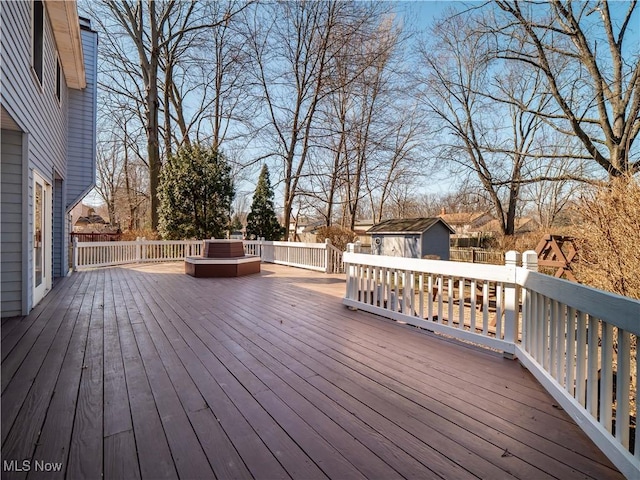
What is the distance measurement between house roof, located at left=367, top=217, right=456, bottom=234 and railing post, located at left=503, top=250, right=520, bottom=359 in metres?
11.7

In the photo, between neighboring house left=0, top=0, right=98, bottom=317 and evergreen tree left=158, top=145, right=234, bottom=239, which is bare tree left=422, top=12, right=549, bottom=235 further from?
neighboring house left=0, top=0, right=98, bottom=317

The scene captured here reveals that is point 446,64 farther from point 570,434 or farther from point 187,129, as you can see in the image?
point 570,434

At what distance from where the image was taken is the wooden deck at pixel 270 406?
1.50m

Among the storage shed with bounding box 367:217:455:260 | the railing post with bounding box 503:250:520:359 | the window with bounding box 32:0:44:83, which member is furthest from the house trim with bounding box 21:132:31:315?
the storage shed with bounding box 367:217:455:260

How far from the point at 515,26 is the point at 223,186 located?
10235mm

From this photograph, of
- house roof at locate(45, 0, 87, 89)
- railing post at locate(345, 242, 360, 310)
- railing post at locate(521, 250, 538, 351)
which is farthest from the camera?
house roof at locate(45, 0, 87, 89)

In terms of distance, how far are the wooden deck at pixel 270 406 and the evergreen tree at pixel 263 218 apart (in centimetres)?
1063

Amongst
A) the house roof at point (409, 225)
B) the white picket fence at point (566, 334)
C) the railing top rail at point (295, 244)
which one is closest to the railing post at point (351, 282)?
the white picket fence at point (566, 334)

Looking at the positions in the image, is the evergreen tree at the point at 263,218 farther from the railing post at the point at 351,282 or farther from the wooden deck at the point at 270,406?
the wooden deck at the point at 270,406

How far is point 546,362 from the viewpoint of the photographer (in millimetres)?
2320

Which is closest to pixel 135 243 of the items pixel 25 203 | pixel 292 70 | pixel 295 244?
pixel 295 244

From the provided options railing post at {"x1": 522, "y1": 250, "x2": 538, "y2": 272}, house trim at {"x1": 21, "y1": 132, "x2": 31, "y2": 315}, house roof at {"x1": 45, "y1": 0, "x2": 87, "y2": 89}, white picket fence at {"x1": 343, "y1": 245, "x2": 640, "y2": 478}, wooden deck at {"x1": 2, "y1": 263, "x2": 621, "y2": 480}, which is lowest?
wooden deck at {"x1": 2, "y1": 263, "x2": 621, "y2": 480}

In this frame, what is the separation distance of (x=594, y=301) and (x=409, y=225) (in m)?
13.9

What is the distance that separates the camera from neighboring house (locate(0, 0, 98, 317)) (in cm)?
348
